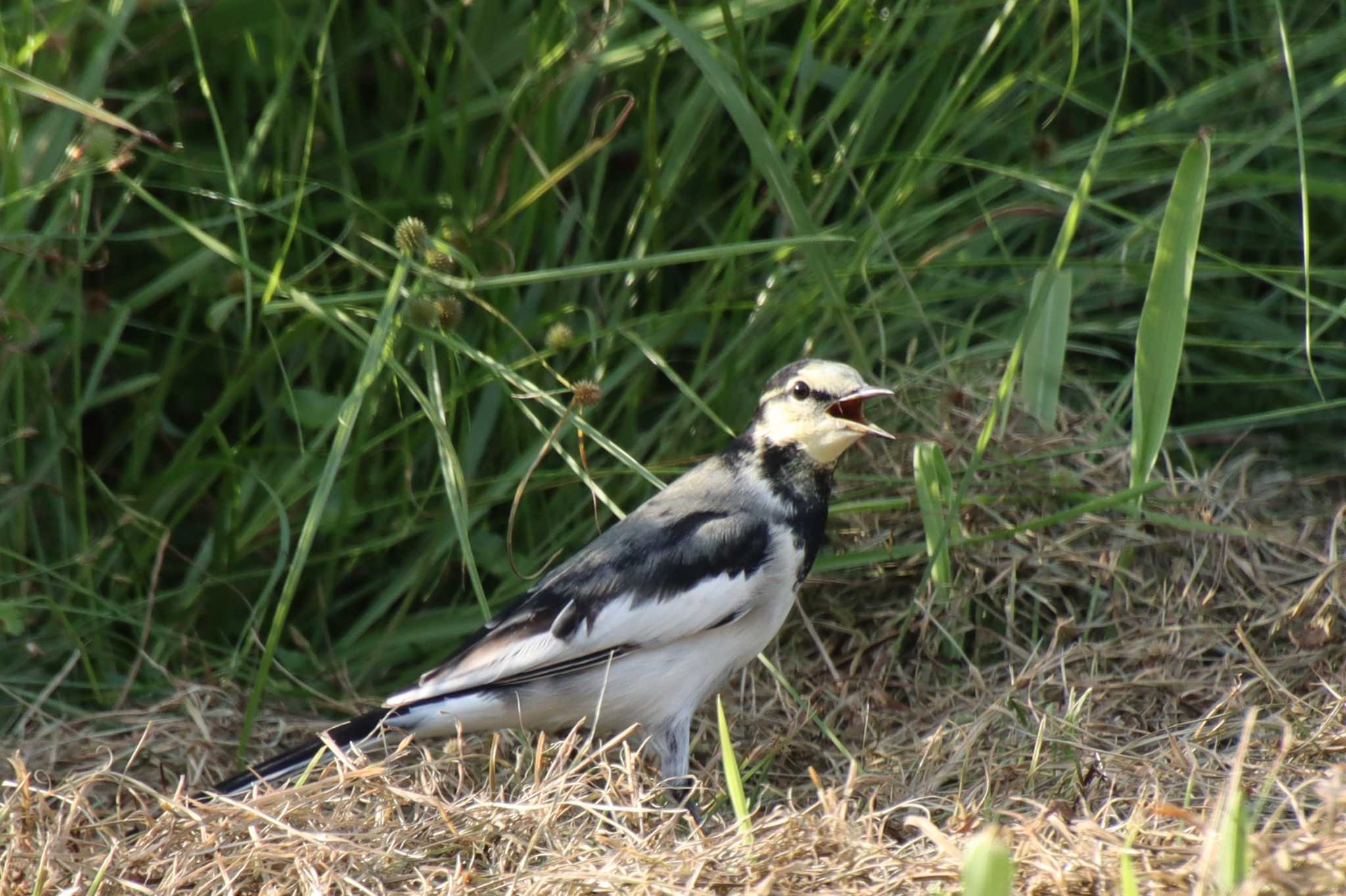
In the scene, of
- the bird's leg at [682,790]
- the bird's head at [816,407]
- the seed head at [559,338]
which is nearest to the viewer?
the bird's leg at [682,790]

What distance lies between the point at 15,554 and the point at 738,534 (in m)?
1.36

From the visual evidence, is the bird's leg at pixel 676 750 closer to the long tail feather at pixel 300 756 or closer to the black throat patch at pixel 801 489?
the black throat patch at pixel 801 489

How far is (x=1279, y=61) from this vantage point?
11.3ft

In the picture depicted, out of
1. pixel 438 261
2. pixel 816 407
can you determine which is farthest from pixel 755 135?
pixel 438 261

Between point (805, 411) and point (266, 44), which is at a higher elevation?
point (266, 44)

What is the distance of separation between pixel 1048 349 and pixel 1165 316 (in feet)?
1.44

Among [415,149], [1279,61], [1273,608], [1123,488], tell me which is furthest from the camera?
[415,149]

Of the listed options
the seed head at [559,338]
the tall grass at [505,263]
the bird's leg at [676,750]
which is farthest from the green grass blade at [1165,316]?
the seed head at [559,338]

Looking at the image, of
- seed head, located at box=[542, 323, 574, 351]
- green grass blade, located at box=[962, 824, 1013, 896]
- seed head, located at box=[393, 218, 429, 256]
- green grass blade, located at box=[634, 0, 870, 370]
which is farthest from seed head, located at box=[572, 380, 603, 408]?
green grass blade, located at box=[962, 824, 1013, 896]

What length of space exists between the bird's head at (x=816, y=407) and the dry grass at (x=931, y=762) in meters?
0.39

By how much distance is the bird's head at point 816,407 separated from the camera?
2824 mm

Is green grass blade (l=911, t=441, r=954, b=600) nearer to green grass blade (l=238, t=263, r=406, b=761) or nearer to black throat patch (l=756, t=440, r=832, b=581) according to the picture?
black throat patch (l=756, t=440, r=832, b=581)

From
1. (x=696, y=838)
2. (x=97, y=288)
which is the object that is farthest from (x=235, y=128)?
(x=696, y=838)

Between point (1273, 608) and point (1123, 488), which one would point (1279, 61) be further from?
point (1273, 608)
